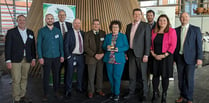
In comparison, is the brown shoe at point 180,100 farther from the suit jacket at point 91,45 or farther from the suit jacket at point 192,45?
the suit jacket at point 91,45

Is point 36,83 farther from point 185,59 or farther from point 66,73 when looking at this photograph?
point 185,59

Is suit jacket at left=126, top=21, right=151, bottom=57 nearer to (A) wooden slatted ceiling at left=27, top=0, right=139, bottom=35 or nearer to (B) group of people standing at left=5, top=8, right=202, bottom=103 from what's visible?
(B) group of people standing at left=5, top=8, right=202, bottom=103

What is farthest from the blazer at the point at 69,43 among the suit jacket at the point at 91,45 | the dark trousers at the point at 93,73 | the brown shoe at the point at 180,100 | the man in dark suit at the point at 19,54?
the brown shoe at the point at 180,100

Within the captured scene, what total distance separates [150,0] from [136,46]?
1126cm

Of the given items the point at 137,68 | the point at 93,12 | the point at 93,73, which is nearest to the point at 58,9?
the point at 93,12

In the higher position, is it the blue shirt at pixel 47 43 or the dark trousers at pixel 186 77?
the blue shirt at pixel 47 43

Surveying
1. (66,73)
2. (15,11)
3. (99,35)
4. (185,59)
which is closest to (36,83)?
(66,73)

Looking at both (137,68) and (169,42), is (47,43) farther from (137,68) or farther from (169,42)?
(169,42)

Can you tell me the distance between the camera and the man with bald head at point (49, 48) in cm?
338

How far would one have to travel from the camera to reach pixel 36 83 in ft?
15.1

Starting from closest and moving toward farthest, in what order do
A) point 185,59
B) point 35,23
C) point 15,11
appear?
1. point 185,59
2. point 35,23
3. point 15,11

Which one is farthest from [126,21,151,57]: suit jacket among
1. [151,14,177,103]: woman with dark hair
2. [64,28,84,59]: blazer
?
[64,28,84,59]: blazer

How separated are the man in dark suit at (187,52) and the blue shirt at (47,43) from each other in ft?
6.60

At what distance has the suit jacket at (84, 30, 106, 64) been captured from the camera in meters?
3.63
